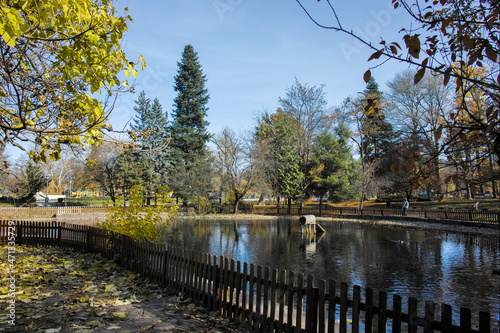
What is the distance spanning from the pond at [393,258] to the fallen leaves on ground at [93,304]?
18.8 feet

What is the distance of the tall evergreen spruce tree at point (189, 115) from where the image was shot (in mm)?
46562

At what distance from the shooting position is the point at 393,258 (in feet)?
45.1

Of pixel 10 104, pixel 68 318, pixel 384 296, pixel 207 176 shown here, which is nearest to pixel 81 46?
pixel 10 104

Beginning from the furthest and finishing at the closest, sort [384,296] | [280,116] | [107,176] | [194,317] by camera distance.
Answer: [280,116] < [107,176] < [194,317] < [384,296]

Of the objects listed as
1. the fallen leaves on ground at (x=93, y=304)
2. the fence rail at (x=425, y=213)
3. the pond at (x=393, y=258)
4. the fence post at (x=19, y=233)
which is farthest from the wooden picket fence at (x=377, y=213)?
the fallen leaves on ground at (x=93, y=304)

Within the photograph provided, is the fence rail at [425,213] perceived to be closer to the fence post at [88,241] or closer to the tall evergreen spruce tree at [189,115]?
the tall evergreen spruce tree at [189,115]

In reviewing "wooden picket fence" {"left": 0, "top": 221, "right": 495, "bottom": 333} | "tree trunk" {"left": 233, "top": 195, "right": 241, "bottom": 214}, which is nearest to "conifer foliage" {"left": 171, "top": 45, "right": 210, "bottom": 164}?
"tree trunk" {"left": 233, "top": 195, "right": 241, "bottom": 214}

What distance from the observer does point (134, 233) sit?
30.9 ft

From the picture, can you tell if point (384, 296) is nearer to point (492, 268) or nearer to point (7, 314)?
point (7, 314)

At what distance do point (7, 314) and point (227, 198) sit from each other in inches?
1421

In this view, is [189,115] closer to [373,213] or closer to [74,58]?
[373,213]

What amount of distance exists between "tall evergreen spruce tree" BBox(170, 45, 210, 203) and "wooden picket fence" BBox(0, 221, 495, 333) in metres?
37.3

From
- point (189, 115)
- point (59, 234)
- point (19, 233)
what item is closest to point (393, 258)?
point (59, 234)

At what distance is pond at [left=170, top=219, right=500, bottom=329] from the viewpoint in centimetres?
912
